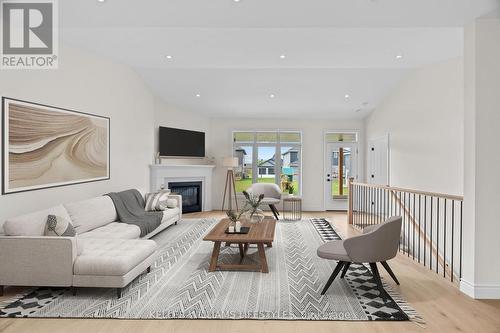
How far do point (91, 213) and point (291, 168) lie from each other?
5.79 metres

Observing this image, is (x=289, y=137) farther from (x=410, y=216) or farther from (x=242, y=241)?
(x=242, y=241)

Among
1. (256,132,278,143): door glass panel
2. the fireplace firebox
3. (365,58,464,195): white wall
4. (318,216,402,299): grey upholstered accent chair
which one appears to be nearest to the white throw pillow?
the fireplace firebox

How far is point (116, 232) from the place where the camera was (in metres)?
4.28

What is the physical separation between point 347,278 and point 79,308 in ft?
9.15

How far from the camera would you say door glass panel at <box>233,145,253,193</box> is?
910cm

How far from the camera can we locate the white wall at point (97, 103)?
379 cm

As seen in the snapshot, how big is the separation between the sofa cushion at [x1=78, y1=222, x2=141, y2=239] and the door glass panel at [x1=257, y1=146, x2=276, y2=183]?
4926 millimetres

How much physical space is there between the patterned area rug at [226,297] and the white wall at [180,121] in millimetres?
4195

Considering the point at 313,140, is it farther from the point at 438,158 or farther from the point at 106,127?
the point at 106,127

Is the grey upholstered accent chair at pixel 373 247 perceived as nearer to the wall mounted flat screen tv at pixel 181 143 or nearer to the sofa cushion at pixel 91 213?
the sofa cushion at pixel 91 213

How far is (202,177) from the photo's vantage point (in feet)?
28.2

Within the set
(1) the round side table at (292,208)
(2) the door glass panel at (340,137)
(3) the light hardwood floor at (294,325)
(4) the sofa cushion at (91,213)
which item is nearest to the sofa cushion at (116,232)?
(4) the sofa cushion at (91,213)

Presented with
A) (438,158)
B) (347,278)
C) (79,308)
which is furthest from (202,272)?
(438,158)

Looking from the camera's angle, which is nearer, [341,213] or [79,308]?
[79,308]
